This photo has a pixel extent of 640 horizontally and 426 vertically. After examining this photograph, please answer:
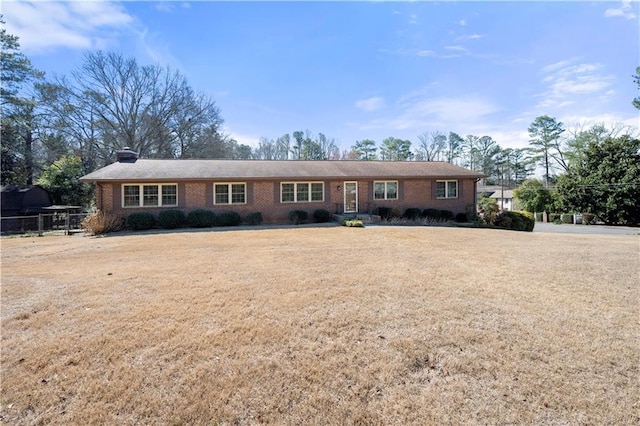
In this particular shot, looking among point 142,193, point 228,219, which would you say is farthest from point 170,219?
point 228,219

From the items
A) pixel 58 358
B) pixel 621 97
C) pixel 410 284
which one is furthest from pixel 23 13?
pixel 621 97

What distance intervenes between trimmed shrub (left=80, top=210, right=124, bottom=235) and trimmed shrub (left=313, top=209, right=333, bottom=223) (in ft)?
33.5

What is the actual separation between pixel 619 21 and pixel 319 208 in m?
14.8

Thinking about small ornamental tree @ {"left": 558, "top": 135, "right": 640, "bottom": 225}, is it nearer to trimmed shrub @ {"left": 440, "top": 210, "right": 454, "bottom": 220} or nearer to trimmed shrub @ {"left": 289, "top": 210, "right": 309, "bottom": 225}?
trimmed shrub @ {"left": 440, "top": 210, "right": 454, "bottom": 220}

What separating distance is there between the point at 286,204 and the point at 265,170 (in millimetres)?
2638

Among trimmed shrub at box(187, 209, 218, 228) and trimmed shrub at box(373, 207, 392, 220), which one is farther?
trimmed shrub at box(373, 207, 392, 220)

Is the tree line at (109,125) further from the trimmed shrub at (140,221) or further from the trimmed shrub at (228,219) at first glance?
the trimmed shrub at (228,219)

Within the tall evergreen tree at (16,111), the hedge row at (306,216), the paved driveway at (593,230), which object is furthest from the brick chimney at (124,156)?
the paved driveway at (593,230)

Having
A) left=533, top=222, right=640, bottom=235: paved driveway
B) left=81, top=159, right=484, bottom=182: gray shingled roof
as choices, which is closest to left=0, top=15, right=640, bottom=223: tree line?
left=533, top=222, right=640, bottom=235: paved driveway

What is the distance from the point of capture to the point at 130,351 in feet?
10.6

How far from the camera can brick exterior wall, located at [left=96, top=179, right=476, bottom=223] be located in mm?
16156

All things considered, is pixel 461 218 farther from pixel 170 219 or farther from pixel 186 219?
pixel 170 219

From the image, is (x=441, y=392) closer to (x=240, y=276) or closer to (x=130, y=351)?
(x=130, y=351)

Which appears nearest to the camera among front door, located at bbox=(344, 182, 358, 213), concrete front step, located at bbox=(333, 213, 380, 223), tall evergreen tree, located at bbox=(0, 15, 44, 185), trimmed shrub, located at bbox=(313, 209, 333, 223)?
concrete front step, located at bbox=(333, 213, 380, 223)
